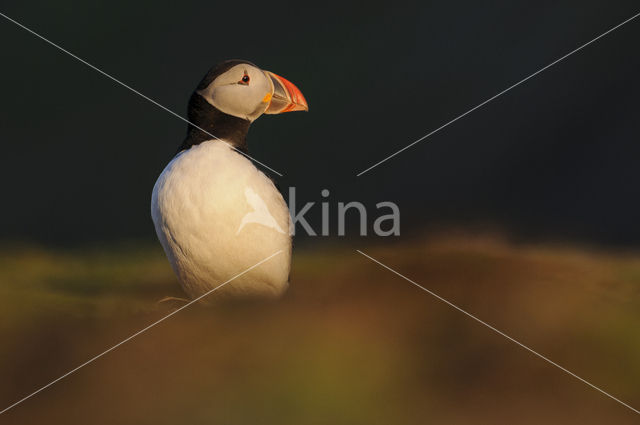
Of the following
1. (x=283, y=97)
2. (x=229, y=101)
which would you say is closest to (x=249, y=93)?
(x=229, y=101)

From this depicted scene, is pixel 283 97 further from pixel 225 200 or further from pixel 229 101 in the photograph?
pixel 225 200

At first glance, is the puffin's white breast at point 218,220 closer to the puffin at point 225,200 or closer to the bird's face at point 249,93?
the puffin at point 225,200

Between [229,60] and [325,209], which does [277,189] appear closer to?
[325,209]

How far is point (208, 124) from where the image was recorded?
3689 mm

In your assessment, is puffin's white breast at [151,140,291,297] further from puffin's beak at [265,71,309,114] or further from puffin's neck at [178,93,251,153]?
puffin's beak at [265,71,309,114]

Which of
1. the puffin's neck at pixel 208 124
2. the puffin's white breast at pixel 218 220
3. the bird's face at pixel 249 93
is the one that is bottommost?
the puffin's white breast at pixel 218 220

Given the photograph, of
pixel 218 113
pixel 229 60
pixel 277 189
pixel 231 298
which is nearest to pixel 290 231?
pixel 277 189

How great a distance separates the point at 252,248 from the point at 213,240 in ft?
0.68

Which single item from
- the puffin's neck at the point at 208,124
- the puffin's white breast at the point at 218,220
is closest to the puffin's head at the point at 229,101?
the puffin's neck at the point at 208,124

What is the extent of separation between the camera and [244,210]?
3447 millimetres

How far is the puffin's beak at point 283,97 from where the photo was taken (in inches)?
152

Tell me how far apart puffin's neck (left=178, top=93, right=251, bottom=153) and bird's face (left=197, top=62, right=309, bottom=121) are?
3cm

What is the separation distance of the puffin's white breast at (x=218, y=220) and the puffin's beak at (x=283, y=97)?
42 cm

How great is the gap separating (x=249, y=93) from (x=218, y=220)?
29.8 inches
